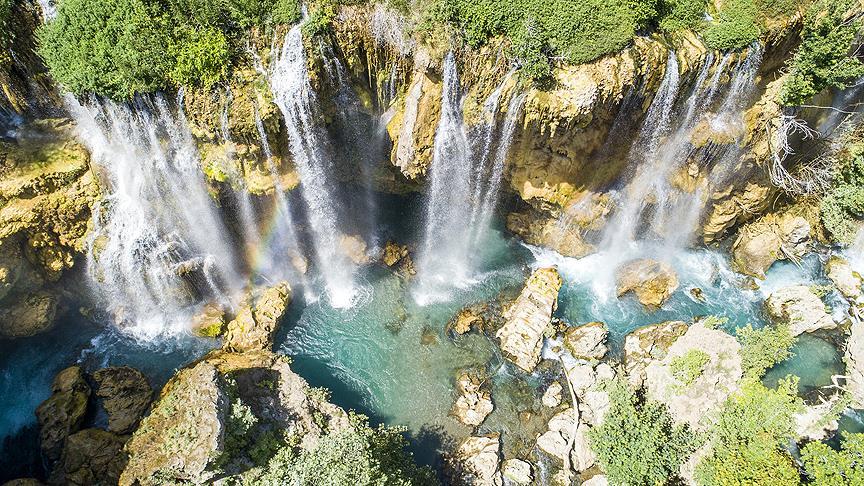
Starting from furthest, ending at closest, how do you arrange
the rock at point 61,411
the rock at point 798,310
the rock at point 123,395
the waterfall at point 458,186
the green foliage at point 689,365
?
the rock at point 798,310
the waterfall at point 458,186
the green foliage at point 689,365
the rock at point 123,395
the rock at point 61,411

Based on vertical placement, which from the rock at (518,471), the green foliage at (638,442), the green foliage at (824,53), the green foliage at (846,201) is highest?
the green foliage at (824,53)

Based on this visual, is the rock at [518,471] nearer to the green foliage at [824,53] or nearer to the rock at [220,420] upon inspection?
the rock at [220,420]

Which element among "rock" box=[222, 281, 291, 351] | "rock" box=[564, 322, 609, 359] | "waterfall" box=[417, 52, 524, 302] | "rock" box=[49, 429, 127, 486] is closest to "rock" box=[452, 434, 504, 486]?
"rock" box=[564, 322, 609, 359]

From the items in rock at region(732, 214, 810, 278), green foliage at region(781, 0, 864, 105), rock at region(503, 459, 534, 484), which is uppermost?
green foliage at region(781, 0, 864, 105)

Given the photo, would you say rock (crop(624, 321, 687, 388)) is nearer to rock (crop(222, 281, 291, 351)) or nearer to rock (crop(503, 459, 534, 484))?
rock (crop(503, 459, 534, 484))

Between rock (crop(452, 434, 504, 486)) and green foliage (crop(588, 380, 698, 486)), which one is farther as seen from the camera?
rock (crop(452, 434, 504, 486))

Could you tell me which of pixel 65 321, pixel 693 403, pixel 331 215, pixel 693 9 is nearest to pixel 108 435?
pixel 65 321

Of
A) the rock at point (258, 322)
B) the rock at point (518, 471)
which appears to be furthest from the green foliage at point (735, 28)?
the rock at point (258, 322)

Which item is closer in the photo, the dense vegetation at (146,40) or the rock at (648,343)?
the dense vegetation at (146,40)
